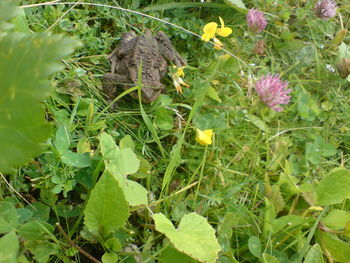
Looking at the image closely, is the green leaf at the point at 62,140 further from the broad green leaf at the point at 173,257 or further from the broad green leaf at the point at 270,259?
the broad green leaf at the point at 270,259

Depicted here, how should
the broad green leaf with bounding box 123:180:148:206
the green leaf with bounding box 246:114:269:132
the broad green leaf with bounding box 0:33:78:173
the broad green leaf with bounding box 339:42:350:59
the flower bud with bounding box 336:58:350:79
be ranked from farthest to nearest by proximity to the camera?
the broad green leaf with bounding box 339:42:350:59 < the flower bud with bounding box 336:58:350:79 < the green leaf with bounding box 246:114:269:132 < the broad green leaf with bounding box 123:180:148:206 < the broad green leaf with bounding box 0:33:78:173

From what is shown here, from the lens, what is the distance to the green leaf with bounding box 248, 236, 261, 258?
1830mm

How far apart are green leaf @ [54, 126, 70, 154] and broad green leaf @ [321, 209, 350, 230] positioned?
4.08ft

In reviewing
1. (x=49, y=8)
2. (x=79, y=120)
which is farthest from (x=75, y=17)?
(x=79, y=120)

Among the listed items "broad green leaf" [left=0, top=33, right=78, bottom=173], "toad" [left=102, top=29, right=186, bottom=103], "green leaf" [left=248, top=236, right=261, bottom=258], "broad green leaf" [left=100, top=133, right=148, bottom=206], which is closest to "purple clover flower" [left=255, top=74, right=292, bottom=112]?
"toad" [left=102, top=29, right=186, bottom=103]

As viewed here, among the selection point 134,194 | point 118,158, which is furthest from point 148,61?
point 134,194

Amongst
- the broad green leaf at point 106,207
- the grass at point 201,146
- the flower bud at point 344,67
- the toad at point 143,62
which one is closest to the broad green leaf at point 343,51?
the grass at point 201,146

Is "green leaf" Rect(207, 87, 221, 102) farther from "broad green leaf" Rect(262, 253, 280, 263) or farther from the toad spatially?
"broad green leaf" Rect(262, 253, 280, 263)

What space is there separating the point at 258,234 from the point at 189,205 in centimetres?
35

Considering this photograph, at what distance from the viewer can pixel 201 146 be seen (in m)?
2.13

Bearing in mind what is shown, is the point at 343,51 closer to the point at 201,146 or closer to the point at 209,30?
the point at 209,30

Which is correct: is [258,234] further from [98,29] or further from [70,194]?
[98,29]

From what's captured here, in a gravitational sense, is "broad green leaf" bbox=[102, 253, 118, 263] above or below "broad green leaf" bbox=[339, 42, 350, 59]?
below

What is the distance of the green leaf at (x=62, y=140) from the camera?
161 cm
